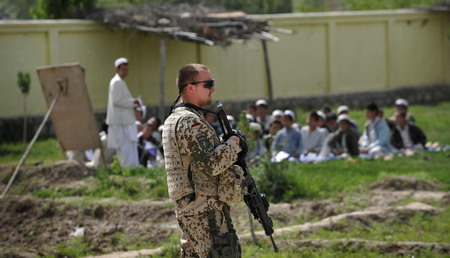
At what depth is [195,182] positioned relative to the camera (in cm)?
534

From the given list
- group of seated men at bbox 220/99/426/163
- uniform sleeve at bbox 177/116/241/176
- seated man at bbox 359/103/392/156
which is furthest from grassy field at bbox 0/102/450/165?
uniform sleeve at bbox 177/116/241/176

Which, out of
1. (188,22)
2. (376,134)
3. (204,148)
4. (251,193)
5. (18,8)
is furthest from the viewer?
(18,8)

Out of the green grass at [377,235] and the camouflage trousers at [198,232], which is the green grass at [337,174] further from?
the camouflage trousers at [198,232]

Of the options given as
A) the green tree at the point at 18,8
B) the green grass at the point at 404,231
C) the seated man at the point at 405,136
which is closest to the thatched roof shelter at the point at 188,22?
the seated man at the point at 405,136

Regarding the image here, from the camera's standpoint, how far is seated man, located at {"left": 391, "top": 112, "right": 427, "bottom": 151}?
49.4ft

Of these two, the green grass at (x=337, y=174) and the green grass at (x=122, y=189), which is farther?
the green grass at (x=122, y=189)

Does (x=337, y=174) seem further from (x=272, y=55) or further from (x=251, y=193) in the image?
(x=272, y=55)

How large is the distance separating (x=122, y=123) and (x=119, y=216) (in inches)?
135

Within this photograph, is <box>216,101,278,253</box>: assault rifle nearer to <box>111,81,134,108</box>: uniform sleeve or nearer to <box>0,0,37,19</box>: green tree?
<box>111,81,134,108</box>: uniform sleeve

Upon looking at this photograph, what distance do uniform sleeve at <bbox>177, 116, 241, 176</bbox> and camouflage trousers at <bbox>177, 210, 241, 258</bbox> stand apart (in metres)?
0.32

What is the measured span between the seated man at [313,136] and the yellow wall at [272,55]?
5932 mm

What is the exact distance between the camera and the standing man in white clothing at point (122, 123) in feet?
43.9

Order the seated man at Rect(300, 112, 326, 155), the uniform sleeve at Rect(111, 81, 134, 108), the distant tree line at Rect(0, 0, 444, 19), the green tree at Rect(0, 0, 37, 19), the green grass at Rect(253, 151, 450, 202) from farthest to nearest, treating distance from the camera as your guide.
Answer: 1. the green tree at Rect(0, 0, 37, 19)
2. the distant tree line at Rect(0, 0, 444, 19)
3. the seated man at Rect(300, 112, 326, 155)
4. the uniform sleeve at Rect(111, 81, 134, 108)
5. the green grass at Rect(253, 151, 450, 202)

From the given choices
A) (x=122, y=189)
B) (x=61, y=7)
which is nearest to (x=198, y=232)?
(x=122, y=189)
